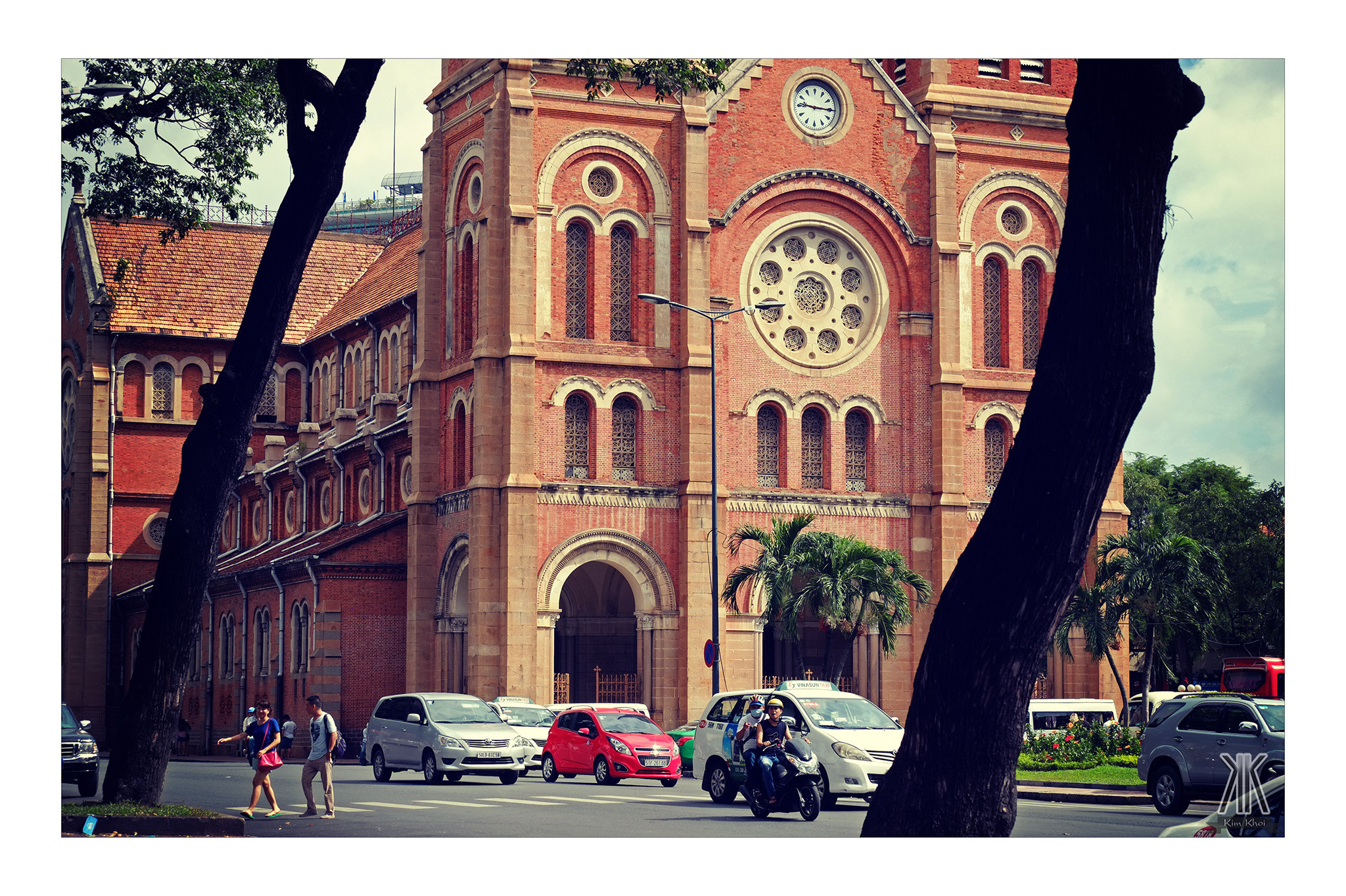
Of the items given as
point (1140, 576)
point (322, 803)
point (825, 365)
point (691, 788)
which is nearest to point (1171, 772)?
point (691, 788)

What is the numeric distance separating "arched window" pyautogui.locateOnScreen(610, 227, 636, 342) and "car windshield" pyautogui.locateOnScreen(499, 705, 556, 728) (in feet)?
36.4

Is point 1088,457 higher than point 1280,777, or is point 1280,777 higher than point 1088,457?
point 1088,457

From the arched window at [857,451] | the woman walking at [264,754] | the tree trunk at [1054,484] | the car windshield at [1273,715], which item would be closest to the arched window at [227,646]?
the arched window at [857,451]

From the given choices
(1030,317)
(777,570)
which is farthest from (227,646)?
(1030,317)

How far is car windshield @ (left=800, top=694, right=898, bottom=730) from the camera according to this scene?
26453 mm

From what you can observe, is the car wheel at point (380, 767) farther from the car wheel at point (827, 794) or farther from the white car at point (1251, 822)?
the white car at point (1251, 822)

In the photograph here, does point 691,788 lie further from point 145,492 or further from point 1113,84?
point 145,492

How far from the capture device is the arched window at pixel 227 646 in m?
54.6

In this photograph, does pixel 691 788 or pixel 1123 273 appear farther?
pixel 691 788

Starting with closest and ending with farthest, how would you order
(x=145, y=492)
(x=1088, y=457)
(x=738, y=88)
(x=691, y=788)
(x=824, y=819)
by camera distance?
(x=1088, y=457) → (x=824, y=819) → (x=691, y=788) → (x=738, y=88) → (x=145, y=492)

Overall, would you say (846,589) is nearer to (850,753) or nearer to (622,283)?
(622,283)

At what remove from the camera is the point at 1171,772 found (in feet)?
78.6

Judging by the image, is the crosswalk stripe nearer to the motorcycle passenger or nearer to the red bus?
the motorcycle passenger

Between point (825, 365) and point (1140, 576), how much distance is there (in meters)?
11.4
